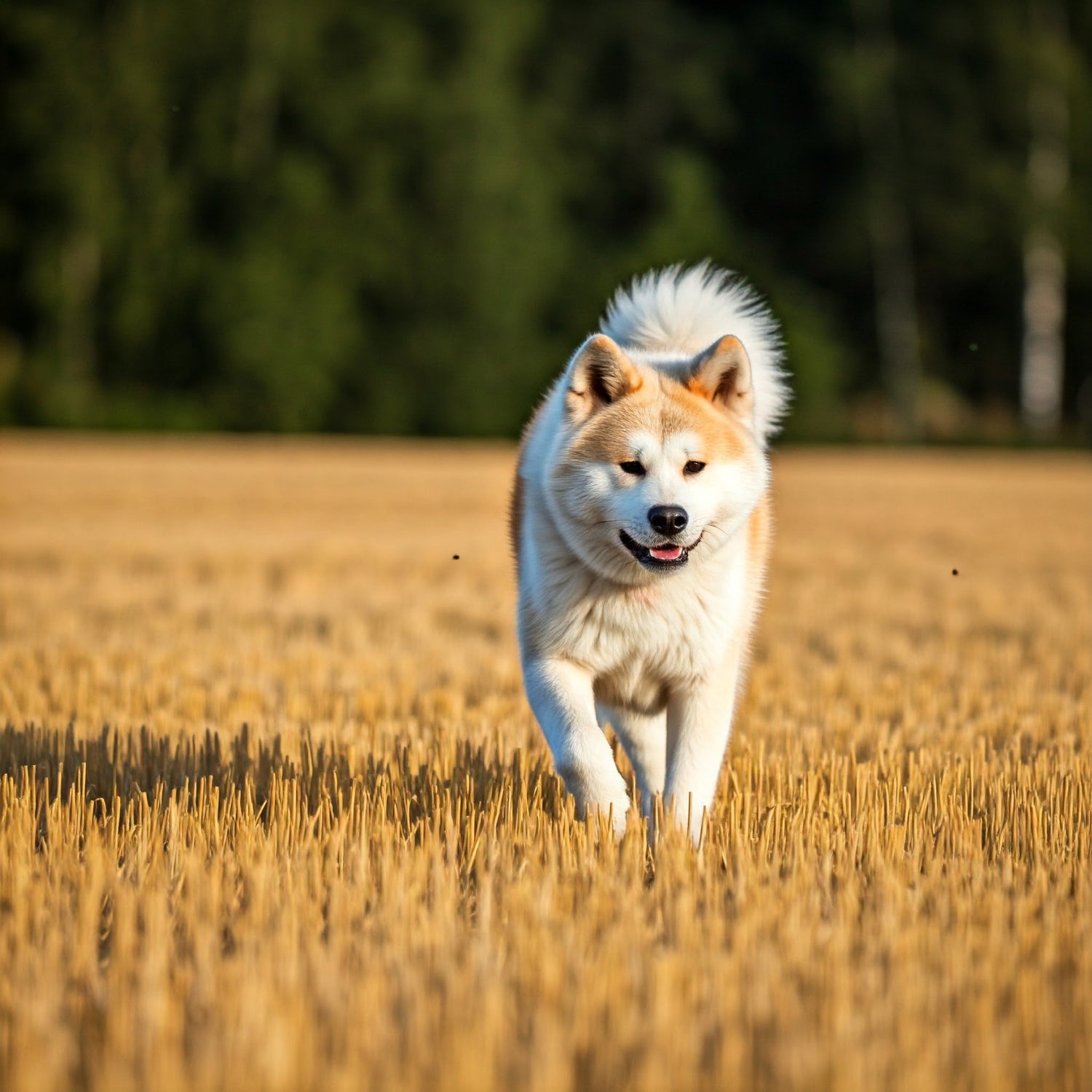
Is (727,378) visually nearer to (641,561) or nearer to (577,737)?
(641,561)

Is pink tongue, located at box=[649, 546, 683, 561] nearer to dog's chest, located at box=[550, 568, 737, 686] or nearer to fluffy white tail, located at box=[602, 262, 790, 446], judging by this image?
dog's chest, located at box=[550, 568, 737, 686]

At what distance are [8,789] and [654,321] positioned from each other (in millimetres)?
2313

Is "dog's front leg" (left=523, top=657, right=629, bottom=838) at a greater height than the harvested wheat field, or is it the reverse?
"dog's front leg" (left=523, top=657, right=629, bottom=838)

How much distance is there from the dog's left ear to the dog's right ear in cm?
17

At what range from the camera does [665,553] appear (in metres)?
3.55

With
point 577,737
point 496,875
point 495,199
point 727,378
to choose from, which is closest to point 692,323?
point 727,378

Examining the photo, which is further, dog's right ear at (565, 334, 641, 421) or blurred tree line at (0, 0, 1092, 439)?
blurred tree line at (0, 0, 1092, 439)

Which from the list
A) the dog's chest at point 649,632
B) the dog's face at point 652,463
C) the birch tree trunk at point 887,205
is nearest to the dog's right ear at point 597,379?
the dog's face at point 652,463

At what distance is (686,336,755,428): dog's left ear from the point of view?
12.3ft

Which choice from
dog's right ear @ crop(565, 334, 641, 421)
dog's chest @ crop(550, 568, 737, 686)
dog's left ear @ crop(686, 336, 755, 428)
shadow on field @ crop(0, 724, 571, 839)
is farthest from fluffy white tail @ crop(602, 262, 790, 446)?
shadow on field @ crop(0, 724, 571, 839)

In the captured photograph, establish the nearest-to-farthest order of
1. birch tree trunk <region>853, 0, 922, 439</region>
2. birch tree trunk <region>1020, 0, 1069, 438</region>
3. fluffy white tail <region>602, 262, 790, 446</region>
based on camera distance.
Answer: fluffy white tail <region>602, 262, 790, 446</region>
birch tree trunk <region>1020, 0, 1069, 438</region>
birch tree trunk <region>853, 0, 922, 439</region>

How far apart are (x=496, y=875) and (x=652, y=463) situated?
1155mm

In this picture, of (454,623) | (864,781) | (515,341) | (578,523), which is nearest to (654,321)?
(578,523)

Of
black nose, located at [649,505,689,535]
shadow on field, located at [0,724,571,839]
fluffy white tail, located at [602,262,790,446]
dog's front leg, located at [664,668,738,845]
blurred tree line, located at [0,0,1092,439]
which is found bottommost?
shadow on field, located at [0,724,571,839]
